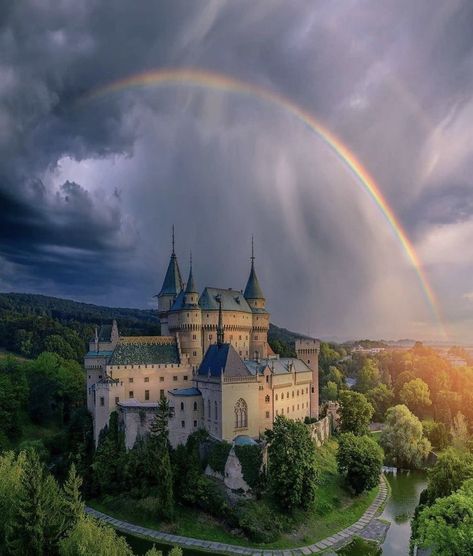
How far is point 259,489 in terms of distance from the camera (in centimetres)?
5312

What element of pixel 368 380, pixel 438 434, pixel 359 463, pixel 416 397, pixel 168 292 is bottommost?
pixel 438 434

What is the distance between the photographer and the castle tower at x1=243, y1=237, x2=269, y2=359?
3236 inches

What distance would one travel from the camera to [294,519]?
52.0 m

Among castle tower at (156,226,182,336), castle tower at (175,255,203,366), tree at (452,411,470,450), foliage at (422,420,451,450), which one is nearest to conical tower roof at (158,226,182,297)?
castle tower at (156,226,182,336)

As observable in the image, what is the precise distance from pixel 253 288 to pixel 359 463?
34.7m

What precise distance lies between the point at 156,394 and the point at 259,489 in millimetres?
20085

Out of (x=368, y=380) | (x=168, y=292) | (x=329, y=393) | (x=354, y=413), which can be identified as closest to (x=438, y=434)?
(x=354, y=413)

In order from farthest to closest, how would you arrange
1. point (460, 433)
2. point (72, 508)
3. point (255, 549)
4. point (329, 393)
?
point (329, 393), point (460, 433), point (255, 549), point (72, 508)

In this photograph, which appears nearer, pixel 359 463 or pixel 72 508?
pixel 72 508

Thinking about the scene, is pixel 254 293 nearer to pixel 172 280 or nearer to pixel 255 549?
pixel 172 280

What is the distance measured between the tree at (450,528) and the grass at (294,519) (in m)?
22.2

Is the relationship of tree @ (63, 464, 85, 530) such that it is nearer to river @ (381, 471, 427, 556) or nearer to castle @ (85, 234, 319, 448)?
castle @ (85, 234, 319, 448)

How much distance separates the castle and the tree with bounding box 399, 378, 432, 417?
97.8 feet

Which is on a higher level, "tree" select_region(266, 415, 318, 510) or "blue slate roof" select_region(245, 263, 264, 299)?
"blue slate roof" select_region(245, 263, 264, 299)
